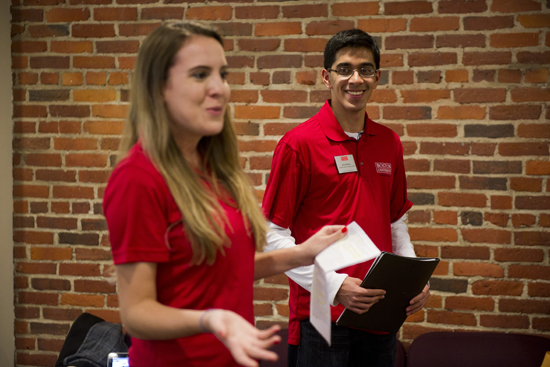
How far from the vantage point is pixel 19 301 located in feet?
9.07

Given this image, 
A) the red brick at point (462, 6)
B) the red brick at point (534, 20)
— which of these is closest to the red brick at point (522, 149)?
the red brick at point (534, 20)

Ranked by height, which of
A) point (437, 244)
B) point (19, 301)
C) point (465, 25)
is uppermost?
point (465, 25)

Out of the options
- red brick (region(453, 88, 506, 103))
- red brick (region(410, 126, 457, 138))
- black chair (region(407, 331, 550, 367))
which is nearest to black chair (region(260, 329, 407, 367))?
black chair (region(407, 331, 550, 367))

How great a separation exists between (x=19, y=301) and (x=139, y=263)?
91.1 inches

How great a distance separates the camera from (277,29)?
8.38ft

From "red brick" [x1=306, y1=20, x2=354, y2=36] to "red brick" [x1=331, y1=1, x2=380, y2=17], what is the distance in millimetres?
43

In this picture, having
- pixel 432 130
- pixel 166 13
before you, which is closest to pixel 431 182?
pixel 432 130

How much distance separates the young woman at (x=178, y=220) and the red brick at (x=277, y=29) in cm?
156

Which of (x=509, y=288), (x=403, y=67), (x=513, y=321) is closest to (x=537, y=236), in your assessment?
(x=509, y=288)

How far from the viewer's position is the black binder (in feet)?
4.86

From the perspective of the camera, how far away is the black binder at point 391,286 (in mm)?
1482

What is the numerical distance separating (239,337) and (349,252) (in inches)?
19.5

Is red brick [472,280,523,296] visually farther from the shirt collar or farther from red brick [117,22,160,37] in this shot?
red brick [117,22,160,37]

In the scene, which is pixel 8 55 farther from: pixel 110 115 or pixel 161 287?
pixel 161 287
